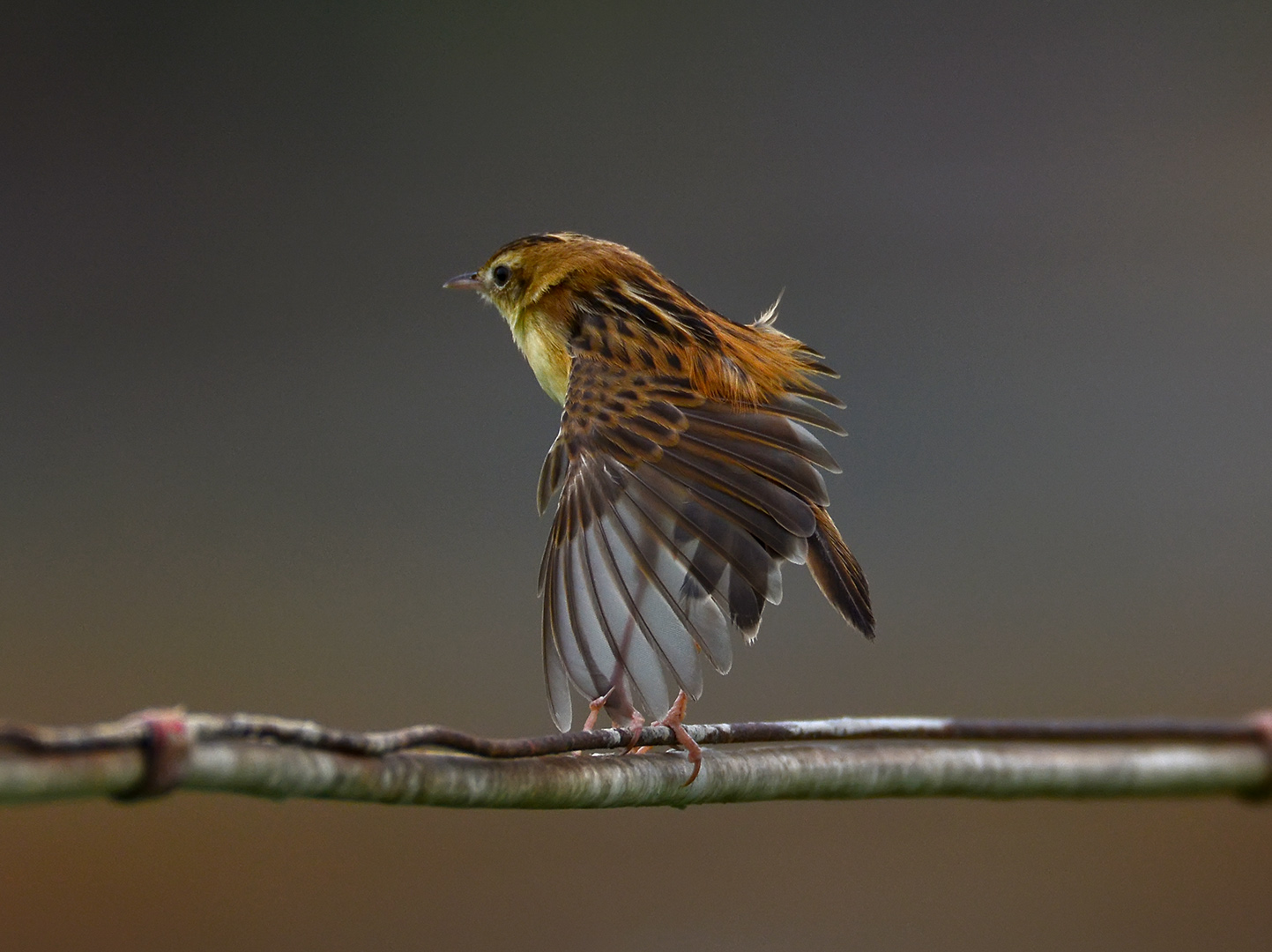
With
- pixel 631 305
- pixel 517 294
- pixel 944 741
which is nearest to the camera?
pixel 944 741

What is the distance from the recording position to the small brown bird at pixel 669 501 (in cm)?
237

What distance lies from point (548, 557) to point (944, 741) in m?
1.40

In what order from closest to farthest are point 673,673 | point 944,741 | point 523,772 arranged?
1. point 523,772
2. point 944,741
3. point 673,673

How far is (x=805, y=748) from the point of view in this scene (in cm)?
147

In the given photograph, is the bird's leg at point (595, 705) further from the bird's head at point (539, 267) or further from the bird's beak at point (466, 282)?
the bird's beak at point (466, 282)

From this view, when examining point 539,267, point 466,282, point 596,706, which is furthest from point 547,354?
point 596,706

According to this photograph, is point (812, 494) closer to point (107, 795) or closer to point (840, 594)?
point (840, 594)

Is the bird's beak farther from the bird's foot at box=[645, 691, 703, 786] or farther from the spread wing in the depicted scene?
the bird's foot at box=[645, 691, 703, 786]

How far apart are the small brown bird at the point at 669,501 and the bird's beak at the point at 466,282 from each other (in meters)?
0.57

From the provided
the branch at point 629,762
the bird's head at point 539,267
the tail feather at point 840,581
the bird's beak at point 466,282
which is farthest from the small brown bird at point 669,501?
the branch at point 629,762

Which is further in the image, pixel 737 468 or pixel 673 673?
pixel 737 468

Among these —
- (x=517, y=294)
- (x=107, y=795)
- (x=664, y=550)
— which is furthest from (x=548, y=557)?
(x=107, y=795)

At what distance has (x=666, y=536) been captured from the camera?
2.46 meters

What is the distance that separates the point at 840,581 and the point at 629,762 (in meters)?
1.18
